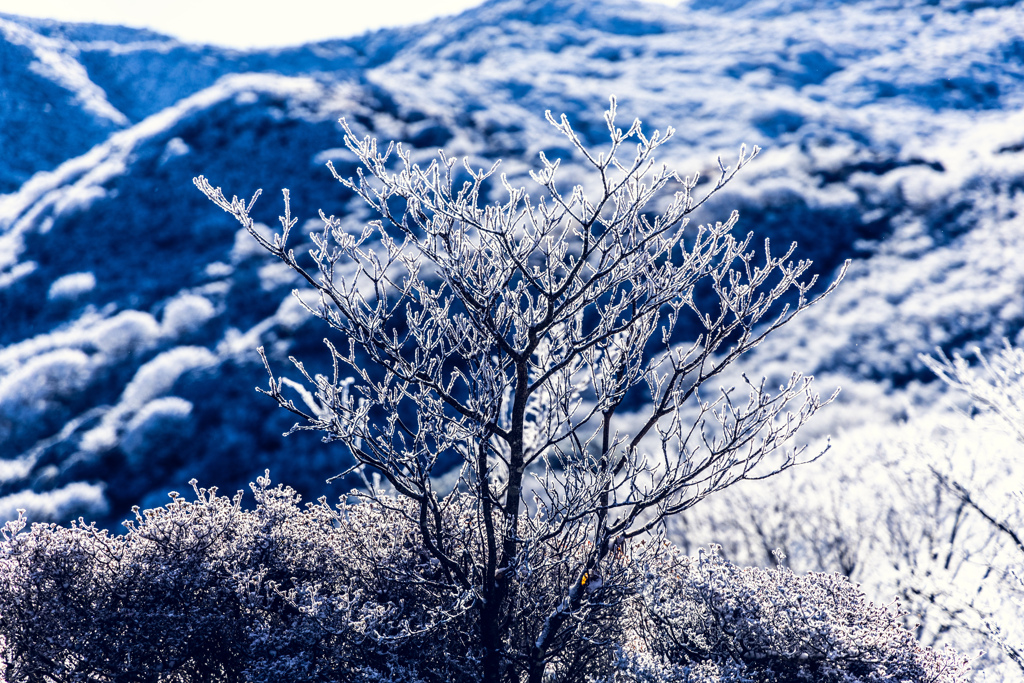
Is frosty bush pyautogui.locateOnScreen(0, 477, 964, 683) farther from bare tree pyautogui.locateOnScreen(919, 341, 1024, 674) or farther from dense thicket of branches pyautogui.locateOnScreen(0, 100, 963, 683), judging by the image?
bare tree pyautogui.locateOnScreen(919, 341, 1024, 674)

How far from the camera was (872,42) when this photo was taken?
176ft

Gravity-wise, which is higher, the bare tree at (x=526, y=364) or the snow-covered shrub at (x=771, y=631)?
the bare tree at (x=526, y=364)

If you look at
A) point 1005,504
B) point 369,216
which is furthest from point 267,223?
point 1005,504

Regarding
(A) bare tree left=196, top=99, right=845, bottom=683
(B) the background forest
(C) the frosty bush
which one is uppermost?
(B) the background forest

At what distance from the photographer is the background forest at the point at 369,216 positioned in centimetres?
924

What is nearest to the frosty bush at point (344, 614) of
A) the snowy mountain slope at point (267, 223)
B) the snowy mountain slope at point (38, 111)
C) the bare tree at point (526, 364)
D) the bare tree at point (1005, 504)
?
the bare tree at point (526, 364)

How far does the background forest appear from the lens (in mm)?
9242

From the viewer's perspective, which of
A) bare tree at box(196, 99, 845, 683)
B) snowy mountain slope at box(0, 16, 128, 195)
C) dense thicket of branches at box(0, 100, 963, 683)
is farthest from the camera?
snowy mountain slope at box(0, 16, 128, 195)

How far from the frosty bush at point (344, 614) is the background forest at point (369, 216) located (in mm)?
2100

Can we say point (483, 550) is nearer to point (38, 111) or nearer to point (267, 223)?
point (267, 223)

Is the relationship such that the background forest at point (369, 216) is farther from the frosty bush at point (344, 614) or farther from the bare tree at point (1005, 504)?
the frosty bush at point (344, 614)

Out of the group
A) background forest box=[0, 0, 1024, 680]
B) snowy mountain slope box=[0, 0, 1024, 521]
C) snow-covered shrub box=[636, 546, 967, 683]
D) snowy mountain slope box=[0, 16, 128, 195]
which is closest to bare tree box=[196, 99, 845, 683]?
snow-covered shrub box=[636, 546, 967, 683]

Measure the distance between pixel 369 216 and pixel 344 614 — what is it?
1956cm

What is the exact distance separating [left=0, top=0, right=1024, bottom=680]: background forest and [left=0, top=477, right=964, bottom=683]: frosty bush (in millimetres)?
2100
